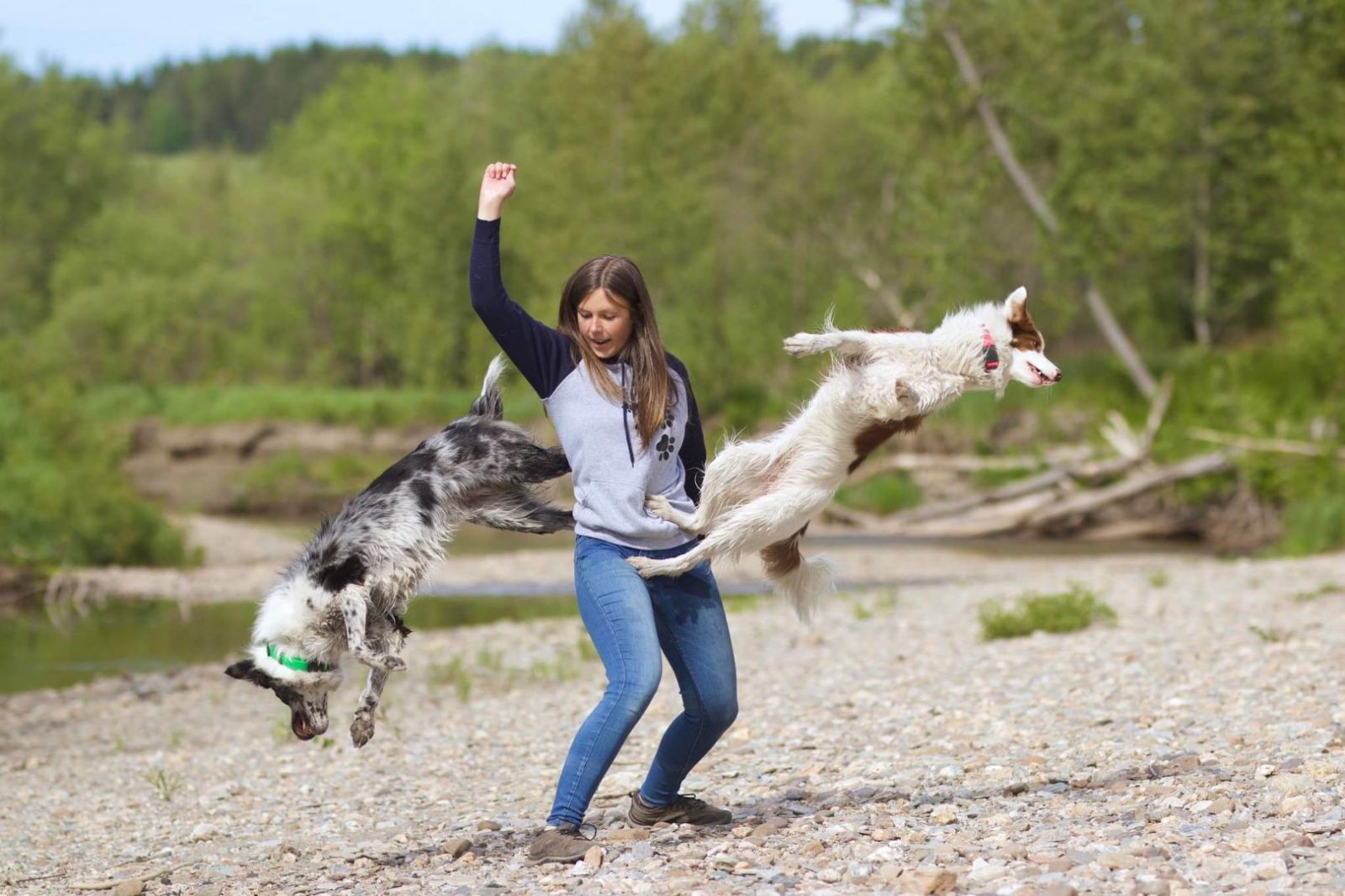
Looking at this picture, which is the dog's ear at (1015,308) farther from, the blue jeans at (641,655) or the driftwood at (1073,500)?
the driftwood at (1073,500)

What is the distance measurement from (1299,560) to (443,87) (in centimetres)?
5806

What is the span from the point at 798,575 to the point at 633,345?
1344mm

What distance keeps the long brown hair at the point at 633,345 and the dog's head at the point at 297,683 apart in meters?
1.76

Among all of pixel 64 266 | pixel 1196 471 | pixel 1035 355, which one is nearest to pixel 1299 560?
pixel 1196 471

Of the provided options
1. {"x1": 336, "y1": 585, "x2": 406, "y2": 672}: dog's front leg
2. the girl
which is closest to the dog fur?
{"x1": 336, "y1": 585, "x2": 406, "y2": 672}: dog's front leg

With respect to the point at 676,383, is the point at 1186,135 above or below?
above

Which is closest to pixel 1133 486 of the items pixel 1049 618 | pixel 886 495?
pixel 886 495

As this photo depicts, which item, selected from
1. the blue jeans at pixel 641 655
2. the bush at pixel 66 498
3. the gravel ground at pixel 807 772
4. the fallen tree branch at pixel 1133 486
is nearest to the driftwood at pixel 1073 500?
the fallen tree branch at pixel 1133 486

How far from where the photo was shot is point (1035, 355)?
5215 millimetres

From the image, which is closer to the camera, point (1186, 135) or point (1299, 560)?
point (1299, 560)

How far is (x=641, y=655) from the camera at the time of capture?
5.50m

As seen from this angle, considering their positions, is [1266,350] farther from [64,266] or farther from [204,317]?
[64,266]

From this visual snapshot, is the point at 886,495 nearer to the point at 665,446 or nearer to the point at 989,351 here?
the point at 665,446

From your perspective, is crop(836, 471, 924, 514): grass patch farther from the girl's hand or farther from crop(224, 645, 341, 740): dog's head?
the girl's hand
